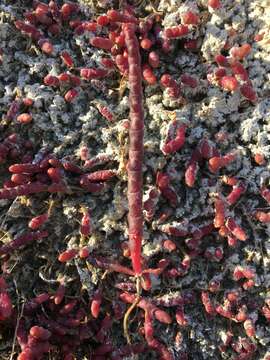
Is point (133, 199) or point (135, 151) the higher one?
point (135, 151)

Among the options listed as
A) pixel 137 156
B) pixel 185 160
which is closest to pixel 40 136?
pixel 137 156

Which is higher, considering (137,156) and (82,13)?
(82,13)

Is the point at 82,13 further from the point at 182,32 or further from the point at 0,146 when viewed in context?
the point at 0,146

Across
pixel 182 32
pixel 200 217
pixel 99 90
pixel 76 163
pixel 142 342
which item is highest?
pixel 182 32

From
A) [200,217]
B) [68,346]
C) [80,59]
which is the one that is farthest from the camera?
[80,59]

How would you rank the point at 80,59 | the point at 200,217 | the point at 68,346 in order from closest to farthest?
the point at 68,346 < the point at 200,217 < the point at 80,59
